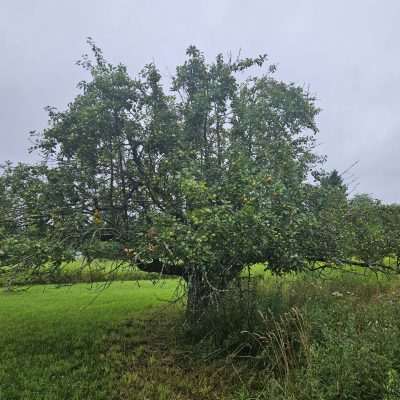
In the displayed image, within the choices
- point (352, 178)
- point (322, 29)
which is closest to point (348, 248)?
point (352, 178)

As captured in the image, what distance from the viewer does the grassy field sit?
4.11 m

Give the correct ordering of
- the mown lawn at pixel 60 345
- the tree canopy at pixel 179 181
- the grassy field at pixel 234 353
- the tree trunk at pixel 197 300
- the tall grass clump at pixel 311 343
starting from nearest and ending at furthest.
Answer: the tall grass clump at pixel 311 343 < the grassy field at pixel 234 353 < the tree canopy at pixel 179 181 < the mown lawn at pixel 60 345 < the tree trunk at pixel 197 300

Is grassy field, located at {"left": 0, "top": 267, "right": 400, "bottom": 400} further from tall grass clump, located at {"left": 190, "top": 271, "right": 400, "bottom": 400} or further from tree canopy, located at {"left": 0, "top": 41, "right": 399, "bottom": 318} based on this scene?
tree canopy, located at {"left": 0, "top": 41, "right": 399, "bottom": 318}

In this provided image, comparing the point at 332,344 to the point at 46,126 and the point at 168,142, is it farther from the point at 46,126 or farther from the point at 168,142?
the point at 46,126

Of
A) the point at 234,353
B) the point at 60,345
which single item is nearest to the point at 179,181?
the point at 234,353

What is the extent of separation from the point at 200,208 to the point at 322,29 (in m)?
10.8

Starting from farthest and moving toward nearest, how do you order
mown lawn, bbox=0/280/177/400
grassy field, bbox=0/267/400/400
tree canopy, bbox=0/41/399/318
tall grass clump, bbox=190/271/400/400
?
1. mown lawn, bbox=0/280/177/400
2. tree canopy, bbox=0/41/399/318
3. grassy field, bbox=0/267/400/400
4. tall grass clump, bbox=190/271/400/400

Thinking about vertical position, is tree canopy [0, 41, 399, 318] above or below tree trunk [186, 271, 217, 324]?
above

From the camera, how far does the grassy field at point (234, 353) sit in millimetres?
4109

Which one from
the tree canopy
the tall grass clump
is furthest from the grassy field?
the tree canopy

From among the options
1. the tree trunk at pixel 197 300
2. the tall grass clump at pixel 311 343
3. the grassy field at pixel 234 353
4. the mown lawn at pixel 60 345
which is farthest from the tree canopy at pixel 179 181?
the mown lawn at pixel 60 345

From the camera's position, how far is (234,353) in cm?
631

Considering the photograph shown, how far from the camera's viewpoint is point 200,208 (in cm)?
555

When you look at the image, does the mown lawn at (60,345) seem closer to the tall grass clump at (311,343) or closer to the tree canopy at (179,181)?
the tree canopy at (179,181)
